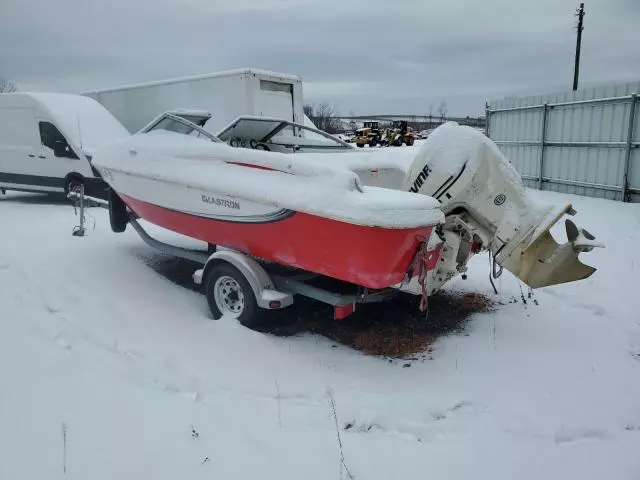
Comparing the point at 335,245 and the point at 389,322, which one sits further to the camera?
the point at 389,322

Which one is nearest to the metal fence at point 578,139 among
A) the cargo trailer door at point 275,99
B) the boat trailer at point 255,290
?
the cargo trailer door at point 275,99

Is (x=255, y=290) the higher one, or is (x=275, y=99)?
(x=275, y=99)

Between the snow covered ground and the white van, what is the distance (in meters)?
5.15

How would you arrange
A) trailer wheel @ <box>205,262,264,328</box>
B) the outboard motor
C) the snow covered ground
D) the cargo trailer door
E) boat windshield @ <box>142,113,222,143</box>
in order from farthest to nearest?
the cargo trailer door
boat windshield @ <box>142,113,222,143</box>
trailer wheel @ <box>205,262,264,328</box>
the outboard motor
the snow covered ground

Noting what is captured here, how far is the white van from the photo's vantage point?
958 centimetres

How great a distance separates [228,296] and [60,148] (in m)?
7.10

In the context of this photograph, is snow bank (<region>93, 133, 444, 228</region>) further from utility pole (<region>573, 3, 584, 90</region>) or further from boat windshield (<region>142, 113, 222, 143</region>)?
utility pole (<region>573, 3, 584, 90</region>)

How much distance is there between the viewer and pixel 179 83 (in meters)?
9.60

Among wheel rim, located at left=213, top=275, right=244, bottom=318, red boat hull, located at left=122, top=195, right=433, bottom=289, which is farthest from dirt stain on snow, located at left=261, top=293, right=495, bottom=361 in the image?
red boat hull, located at left=122, top=195, right=433, bottom=289

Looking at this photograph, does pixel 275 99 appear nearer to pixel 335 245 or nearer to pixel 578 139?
pixel 335 245

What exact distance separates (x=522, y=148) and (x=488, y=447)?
11520 millimetres

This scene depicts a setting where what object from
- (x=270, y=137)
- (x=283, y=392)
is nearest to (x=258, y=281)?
(x=283, y=392)

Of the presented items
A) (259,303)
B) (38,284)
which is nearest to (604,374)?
(259,303)

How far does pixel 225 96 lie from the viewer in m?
8.76
